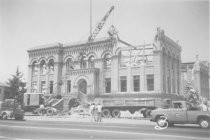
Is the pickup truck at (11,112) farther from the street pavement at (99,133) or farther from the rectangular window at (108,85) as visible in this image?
the rectangular window at (108,85)

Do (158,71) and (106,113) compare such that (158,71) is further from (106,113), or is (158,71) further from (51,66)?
(51,66)

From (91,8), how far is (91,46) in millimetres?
24437

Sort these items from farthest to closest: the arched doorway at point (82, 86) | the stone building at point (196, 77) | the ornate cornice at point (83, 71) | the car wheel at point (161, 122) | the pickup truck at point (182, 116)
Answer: the stone building at point (196, 77), the arched doorway at point (82, 86), the ornate cornice at point (83, 71), the car wheel at point (161, 122), the pickup truck at point (182, 116)

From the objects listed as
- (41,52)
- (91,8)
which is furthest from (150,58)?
(91,8)

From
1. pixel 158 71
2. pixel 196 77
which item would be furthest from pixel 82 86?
pixel 196 77

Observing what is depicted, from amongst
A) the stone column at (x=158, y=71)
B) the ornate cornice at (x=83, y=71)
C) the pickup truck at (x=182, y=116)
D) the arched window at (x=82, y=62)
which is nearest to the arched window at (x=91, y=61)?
the arched window at (x=82, y=62)

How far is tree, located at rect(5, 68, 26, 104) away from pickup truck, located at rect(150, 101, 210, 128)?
1274 inches

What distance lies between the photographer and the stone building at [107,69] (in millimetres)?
33562

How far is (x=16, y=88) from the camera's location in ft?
155

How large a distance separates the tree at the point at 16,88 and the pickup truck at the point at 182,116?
32369 mm

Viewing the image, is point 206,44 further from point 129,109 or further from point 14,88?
point 14,88

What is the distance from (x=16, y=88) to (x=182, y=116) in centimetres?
3703

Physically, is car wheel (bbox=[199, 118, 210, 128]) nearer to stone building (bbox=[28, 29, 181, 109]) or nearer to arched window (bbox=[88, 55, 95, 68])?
stone building (bbox=[28, 29, 181, 109])

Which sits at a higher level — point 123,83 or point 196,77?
point 196,77
